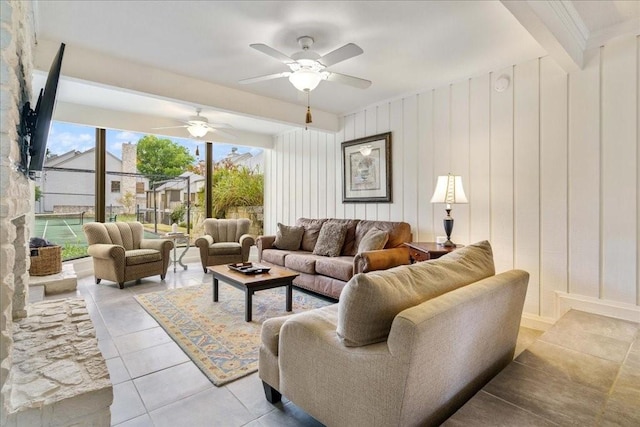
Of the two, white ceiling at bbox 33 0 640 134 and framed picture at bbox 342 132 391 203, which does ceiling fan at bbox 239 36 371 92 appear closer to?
white ceiling at bbox 33 0 640 134

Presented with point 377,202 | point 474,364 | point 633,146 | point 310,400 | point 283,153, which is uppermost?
point 283,153

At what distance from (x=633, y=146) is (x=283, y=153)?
5.02 m

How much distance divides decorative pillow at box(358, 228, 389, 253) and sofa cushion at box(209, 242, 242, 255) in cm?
229

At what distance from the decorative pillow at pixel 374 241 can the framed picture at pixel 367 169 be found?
69cm

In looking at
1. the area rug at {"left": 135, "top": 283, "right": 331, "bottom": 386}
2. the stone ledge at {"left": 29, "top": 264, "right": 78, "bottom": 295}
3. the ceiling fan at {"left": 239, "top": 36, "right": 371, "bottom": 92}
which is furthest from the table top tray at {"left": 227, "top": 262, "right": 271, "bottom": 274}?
the stone ledge at {"left": 29, "top": 264, "right": 78, "bottom": 295}

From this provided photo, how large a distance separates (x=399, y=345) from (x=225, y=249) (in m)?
4.33

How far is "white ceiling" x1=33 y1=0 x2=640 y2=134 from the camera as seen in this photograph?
2311 mm

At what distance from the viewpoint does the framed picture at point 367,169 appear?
4.39 m

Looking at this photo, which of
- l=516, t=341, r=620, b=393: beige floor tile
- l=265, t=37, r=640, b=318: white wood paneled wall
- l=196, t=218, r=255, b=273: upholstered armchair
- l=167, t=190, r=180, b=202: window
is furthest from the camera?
l=167, t=190, r=180, b=202: window

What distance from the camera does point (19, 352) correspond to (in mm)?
1715

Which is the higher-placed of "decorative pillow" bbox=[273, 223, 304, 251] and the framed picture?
the framed picture

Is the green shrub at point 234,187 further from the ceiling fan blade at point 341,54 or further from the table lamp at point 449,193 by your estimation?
the ceiling fan blade at point 341,54

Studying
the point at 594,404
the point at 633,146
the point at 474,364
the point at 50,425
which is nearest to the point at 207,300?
the point at 50,425

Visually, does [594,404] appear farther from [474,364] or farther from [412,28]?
[412,28]
